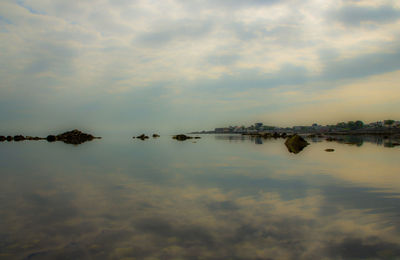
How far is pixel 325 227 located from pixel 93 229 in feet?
21.6

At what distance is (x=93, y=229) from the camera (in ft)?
22.3

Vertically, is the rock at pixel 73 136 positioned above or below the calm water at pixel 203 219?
above

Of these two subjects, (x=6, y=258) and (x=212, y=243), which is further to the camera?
(x=212, y=243)

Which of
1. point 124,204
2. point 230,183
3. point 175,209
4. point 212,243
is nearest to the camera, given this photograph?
point 212,243

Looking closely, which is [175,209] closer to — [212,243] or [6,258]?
[212,243]

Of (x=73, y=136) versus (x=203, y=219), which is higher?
(x=73, y=136)

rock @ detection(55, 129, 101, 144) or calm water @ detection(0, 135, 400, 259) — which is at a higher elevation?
rock @ detection(55, 129, 101, 144)

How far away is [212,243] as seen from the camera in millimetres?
5855

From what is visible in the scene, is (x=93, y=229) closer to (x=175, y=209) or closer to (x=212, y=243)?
(x=175, y=209)

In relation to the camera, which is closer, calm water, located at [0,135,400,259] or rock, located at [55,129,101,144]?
calm water, located at [0,135,400,259]

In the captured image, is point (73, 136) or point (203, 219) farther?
point (73, 136)

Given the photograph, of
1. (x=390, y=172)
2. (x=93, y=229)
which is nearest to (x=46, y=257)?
(x=93, y=229)

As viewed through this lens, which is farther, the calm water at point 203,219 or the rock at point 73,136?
the rock at point 73,136

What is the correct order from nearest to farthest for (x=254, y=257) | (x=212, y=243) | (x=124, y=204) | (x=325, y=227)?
(x=254, y=257), (x=212, y=243), (x=325, y=227), (x=124, y=204)
